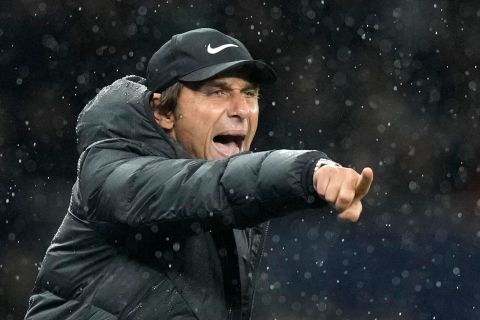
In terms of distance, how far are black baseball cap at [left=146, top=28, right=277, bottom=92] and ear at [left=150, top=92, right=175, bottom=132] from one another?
0.03 meters

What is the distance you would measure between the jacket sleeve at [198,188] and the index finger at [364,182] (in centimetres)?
14

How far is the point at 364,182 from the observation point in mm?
1854

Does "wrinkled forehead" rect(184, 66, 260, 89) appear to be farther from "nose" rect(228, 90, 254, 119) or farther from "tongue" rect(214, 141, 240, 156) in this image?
"tongue" rect(214, 141, 240, 156)

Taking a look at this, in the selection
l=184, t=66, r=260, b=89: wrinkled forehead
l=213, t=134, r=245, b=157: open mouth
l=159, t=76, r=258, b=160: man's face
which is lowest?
l=213, t=134, r=245, b=157: open mouth

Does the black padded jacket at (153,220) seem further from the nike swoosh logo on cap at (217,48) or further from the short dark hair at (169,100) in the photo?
the nike swoosh logo on cap at (217,48)

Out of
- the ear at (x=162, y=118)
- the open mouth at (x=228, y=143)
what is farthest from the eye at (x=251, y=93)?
the ear at (x=162, y=118)

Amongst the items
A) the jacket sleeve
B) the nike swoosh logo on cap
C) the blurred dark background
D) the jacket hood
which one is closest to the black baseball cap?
the nike swoosh logo on cap

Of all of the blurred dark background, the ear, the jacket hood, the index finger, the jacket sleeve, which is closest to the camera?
the index finger

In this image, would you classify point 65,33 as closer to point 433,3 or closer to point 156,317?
point 433,3

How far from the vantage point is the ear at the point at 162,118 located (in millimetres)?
2697

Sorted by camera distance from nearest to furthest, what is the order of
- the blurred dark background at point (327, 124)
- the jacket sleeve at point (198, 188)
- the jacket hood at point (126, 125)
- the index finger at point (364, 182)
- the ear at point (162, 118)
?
1. the index finger at point (364, 182)
2. the jacket sleeve at point (198, 188)
3. the jacket hood at point (126, 125)
4. the ear at point (162, 118)
5. the blurred dark background at point (327, 124)

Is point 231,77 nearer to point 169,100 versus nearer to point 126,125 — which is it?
point 169,100

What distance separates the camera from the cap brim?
102 inches

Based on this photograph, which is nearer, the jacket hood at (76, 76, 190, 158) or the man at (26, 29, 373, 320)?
the man at (26, 29, 373, 320)
